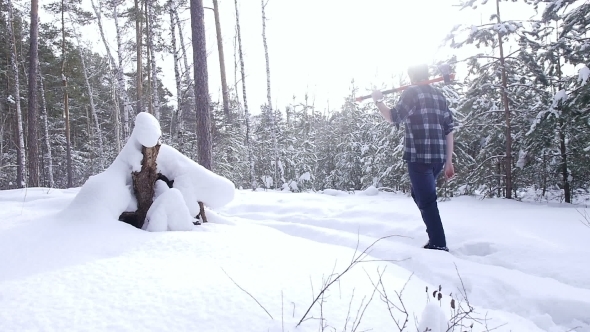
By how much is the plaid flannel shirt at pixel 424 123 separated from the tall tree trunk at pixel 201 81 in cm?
460

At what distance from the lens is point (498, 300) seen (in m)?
2.09

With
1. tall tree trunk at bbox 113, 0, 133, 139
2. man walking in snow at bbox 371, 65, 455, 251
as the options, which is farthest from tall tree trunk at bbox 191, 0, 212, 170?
tall tree trunk at bbox 113, 0, 133, 139

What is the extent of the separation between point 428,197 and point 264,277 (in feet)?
6.48

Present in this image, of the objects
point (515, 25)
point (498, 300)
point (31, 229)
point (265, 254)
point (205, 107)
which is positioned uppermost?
point (515, 25)

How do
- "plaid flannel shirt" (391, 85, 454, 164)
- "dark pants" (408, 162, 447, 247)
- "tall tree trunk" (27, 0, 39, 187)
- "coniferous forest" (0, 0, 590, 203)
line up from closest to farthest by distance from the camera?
"dark pants" (408, 162, 447, 247)
"plaid flannel shirt" (391, 85, 454, 164)
"coniferous forest" (0, 0, 590, 203)
"tall tree trunk" (27, 0, 39, 187)

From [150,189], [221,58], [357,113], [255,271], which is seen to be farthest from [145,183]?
[357,113]

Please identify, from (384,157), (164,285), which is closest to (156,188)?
(164,285)

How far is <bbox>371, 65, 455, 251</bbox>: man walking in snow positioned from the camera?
10.3ft

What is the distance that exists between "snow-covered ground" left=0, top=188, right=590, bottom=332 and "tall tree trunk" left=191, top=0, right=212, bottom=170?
3.73 metres

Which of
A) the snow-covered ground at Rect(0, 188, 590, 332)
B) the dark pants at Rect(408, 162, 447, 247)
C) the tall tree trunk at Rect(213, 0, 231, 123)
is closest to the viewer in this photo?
the snow-covered ground at Rect(0, 188, 590, 332)

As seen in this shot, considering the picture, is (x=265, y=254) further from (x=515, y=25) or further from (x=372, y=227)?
(x=515, y=25)

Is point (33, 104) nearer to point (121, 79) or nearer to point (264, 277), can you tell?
point (121, 79)

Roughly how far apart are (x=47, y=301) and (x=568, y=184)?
327 inches

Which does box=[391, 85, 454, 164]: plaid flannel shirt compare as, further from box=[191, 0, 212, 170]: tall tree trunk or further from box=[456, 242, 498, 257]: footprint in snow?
box=[191, 0, 212, 170]: tall tree trunk
